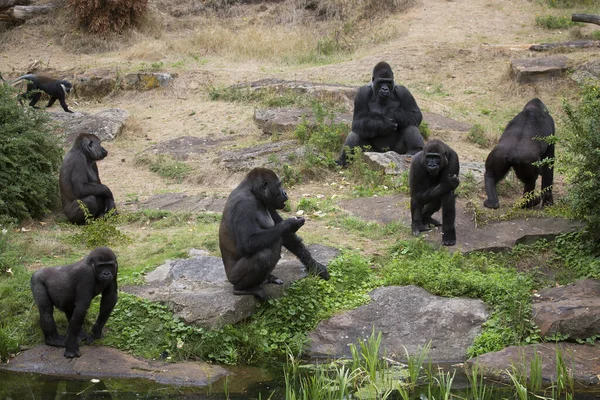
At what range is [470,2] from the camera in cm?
2203

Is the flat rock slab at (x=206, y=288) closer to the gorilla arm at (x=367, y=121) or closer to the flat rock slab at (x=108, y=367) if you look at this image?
the flat rock slab at (x=108, y=367)

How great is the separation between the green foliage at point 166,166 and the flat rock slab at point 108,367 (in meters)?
5.76

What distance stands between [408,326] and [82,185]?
5035 millimetres

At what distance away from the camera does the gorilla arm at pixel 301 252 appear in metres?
7.80

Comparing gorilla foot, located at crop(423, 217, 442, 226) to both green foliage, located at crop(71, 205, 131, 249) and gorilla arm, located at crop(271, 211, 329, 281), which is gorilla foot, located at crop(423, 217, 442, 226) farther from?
green foliage, located at crop(71, 205, 131, 249)

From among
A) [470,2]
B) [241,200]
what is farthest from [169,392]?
[470,2]

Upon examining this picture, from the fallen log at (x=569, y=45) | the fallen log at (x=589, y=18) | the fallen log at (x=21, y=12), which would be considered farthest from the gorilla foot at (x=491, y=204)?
the fallen log at (x=21, y=12)

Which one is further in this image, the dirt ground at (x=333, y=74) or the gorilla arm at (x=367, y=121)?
the dirt ground at (x=333, y=74)

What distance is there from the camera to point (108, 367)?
22.9ft

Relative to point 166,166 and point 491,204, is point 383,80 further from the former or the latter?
point 166,166

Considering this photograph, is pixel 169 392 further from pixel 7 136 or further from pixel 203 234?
pixel 7 136

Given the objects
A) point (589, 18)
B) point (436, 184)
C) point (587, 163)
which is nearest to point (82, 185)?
point (436, 184)

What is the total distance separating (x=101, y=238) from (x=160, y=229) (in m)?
0.90

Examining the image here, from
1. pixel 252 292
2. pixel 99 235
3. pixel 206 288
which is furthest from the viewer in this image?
pixel 99 235
